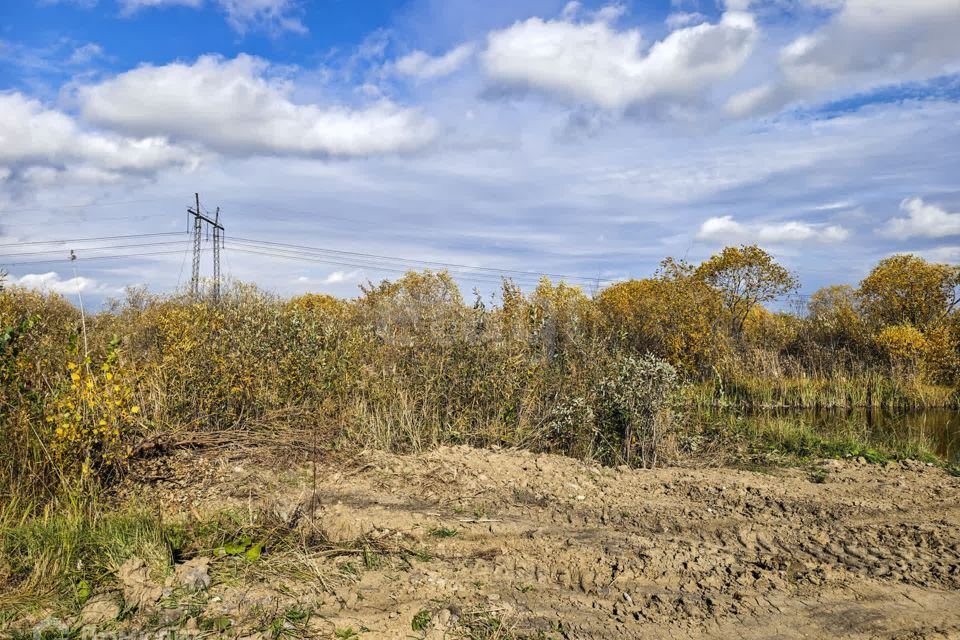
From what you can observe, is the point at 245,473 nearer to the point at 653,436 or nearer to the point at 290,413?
the point at 290,413

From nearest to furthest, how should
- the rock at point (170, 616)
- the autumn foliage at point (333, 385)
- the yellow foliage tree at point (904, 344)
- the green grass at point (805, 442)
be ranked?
1. the rock at point (170, 616)
2. the autumn foliage at point (333, 385)
3. the green grass at point (805, 442)
4. the yellow foliage tree at point (904, 344)

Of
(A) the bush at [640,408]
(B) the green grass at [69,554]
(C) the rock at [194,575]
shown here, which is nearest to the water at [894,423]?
(A) the bush at [640,408]

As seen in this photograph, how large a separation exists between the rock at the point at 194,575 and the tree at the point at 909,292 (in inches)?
695

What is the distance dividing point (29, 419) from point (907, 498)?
7.09 meters

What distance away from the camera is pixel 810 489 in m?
5.73

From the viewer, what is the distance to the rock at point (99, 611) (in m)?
3.14

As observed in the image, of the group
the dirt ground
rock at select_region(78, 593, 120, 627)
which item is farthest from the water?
rock at select_region(78, 593, 120, 627)

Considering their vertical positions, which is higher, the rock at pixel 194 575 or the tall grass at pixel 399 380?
the tall grass at pixel 399 380

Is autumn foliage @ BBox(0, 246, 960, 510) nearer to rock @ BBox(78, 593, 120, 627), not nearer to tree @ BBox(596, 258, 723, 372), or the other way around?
rock @ BBox(78, 593, 120, 627)

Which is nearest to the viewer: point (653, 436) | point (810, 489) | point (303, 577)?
point (303, 577)

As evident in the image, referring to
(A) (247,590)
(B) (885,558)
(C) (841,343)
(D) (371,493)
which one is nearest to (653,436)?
(B) (885,558)

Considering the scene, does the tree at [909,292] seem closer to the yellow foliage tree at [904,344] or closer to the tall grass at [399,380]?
the yellow foliage tree at [904,344]

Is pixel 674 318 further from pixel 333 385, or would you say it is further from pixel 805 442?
pixel 333 385

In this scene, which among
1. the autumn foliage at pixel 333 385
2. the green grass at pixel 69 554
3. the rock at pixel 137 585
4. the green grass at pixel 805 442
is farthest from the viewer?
the green grass at pixel 805 442
